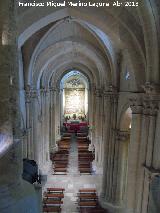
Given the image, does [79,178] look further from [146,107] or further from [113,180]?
[146,107]

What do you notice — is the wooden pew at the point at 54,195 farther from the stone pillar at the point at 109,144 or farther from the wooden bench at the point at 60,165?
the wooden bench at the point at 60,165

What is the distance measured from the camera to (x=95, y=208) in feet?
45.2

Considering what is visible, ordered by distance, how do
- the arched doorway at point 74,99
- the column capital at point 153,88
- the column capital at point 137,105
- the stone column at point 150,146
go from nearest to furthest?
the column capital at point 153,88 < the stone column at point 150,146 < the column capital at point 137,105 < the arched doorway at point 74,99

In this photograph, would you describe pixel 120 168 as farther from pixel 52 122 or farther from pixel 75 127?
pixel 75 127

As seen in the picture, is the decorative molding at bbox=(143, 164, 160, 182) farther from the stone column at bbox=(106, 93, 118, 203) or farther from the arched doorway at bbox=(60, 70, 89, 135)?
the arched doorway at bbox=(60, 70, 89, 135)

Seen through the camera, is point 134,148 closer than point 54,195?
Yes

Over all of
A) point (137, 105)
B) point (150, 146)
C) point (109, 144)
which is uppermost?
point (137, 105)

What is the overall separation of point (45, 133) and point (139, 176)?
12.8 m

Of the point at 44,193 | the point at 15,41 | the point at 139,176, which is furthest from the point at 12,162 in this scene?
the point at 44,193

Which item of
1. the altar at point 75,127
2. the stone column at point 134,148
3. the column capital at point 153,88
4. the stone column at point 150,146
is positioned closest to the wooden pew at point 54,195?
the stone column at point 134,148

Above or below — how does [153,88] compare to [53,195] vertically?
above

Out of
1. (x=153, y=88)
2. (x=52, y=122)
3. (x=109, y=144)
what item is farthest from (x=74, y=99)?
(x=153, y=88)

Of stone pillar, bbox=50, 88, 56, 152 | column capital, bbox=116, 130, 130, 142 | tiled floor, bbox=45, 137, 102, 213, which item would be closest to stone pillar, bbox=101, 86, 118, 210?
column capital, bbox=116, 130, 130, 142

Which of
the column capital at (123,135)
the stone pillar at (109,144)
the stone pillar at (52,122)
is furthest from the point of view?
the stone pillar at (52,122)
